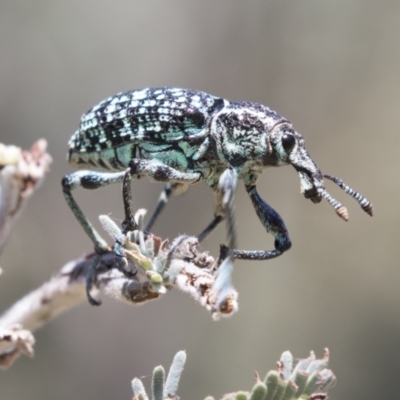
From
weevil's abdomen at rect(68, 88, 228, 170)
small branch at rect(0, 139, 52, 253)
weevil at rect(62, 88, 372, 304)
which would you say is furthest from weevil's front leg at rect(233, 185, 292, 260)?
small branch at rect(0, 139, 52, 253)

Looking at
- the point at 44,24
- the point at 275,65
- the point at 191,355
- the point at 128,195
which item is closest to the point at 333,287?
the point at 191,355

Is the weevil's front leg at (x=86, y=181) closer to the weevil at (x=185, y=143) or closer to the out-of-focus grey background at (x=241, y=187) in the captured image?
the weevil at (x=185, y=143)

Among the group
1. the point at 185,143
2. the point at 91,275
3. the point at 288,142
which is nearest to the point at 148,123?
the point at 185,143

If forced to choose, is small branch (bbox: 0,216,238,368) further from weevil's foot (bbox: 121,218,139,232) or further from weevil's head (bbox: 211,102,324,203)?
weevil's head (bbox: 211,102,324,203)

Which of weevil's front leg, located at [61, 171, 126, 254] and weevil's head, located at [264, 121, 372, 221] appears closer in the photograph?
weevil's head, located at [264, 121, 372, 221]

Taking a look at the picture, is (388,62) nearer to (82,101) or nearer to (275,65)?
(275,65)

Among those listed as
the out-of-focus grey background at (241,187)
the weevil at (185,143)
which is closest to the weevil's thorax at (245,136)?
the weevil at (185,143)

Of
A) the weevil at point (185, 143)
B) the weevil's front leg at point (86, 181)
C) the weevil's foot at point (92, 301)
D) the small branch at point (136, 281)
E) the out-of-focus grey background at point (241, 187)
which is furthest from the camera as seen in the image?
the out-of-focus grey background at point (241, 187)

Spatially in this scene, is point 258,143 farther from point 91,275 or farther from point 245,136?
point 91,275
